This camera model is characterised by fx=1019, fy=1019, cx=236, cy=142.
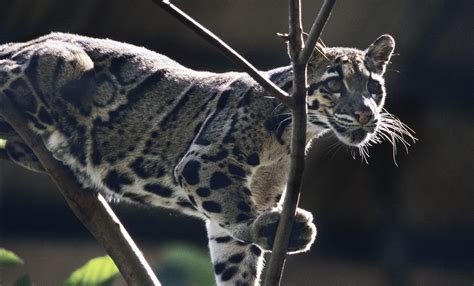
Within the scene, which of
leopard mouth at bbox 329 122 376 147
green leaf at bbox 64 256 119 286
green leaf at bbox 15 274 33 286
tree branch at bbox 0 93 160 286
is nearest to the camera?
green leaf at bbox 15 274 33 286

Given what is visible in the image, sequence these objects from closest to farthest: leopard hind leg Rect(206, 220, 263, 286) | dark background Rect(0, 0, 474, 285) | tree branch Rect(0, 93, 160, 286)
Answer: tree branch Rect(0, 93, 160, 286) → leopard hind leg Rect(206, 220, 263, 286) → dark background Rect(0, 0, 474, 285)

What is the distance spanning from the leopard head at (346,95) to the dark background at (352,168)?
7.61ft

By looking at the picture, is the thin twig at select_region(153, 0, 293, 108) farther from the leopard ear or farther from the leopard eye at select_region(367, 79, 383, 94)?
the leopard ear

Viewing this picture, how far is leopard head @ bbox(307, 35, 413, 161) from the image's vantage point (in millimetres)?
4363

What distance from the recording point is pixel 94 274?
4074 mm

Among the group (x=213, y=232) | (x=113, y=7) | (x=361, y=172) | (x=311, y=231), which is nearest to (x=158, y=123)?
(x=213, y=232)

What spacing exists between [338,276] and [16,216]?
2.34 metres

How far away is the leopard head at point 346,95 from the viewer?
4.36 meters

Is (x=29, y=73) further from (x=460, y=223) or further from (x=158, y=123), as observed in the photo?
(x=460, y=223)

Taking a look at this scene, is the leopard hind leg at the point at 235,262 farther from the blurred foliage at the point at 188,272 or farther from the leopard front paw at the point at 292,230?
the leopard front paw at the point at 292,230

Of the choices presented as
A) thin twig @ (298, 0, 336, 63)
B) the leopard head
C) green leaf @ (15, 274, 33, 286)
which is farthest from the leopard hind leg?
thin twig @ (298, 0, 336, 63)

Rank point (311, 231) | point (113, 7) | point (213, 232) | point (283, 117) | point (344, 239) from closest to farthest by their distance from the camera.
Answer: point (311, 231), point (283, 117), point (213, 232), point (113, 7), point (344, 239)

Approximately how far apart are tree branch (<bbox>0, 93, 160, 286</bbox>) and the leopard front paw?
1.60 feet

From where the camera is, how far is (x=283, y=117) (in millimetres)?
4727
